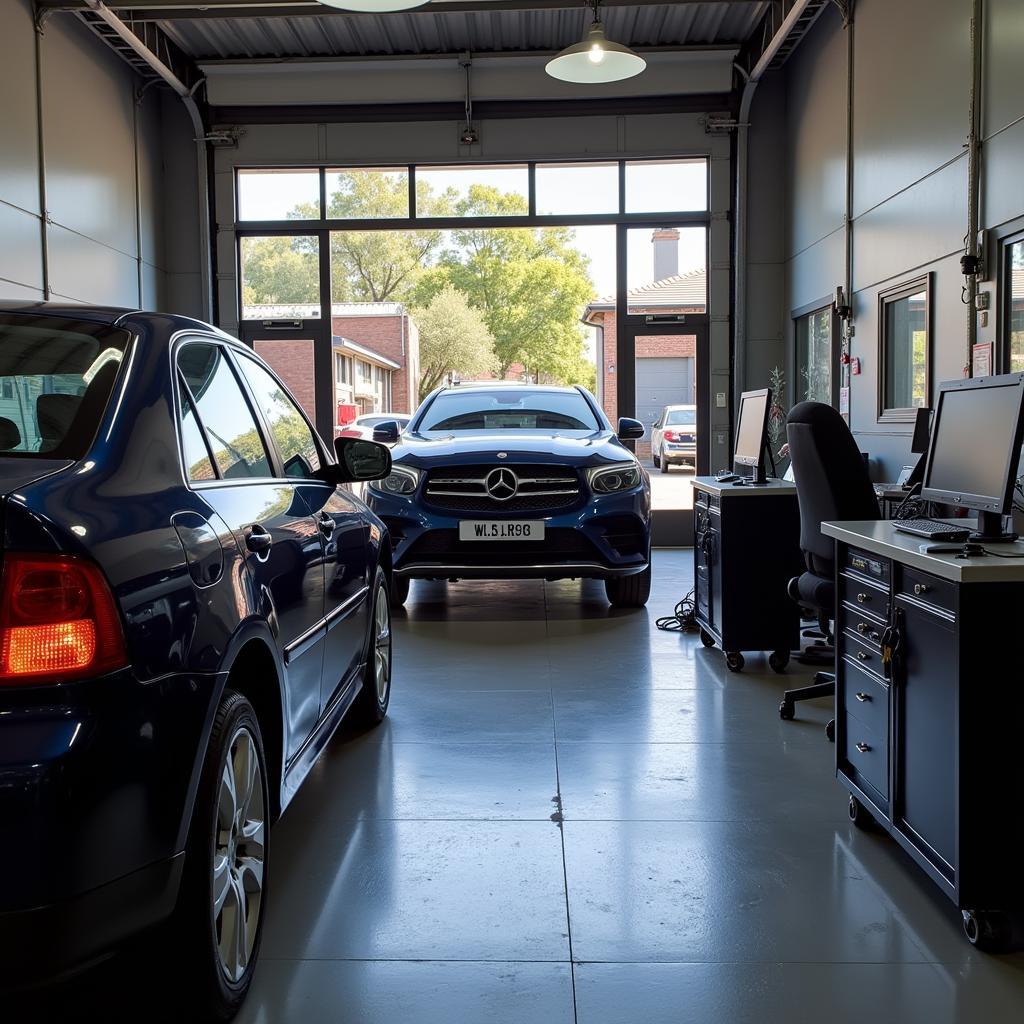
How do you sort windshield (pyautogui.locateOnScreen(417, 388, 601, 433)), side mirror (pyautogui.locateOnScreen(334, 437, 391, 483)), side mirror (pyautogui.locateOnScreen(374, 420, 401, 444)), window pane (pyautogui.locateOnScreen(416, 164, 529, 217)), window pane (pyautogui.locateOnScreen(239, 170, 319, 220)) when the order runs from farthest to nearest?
window pane (pyautogui.locateOnScreen(239, 170, 319, 220)), window pane (pyautogui.locateOnScreen(416, 164, 529, 217)), windshield (pyautogui.locateOnScreen(417, 388, 601, 433)), side mirror (pyautogui.locateOnScreen(374, 420, 401, 444)), side mirror (pyautogui.locateOnScreen(334, 437, 391, 483))

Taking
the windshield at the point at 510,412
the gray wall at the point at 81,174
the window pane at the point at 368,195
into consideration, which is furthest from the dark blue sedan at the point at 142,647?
the window pane at the point at 368,195

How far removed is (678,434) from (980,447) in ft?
27.5

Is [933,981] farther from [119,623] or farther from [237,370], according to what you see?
[237,370]

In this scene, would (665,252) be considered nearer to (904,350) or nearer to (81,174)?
(904,350)

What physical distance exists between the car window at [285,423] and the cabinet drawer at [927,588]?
164cm

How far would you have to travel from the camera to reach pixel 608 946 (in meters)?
2.34

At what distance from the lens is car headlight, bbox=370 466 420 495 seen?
637 centimetres

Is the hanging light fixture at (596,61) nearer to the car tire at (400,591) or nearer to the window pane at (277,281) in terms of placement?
the car tire at (400,591)

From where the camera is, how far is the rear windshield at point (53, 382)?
69.8 inches

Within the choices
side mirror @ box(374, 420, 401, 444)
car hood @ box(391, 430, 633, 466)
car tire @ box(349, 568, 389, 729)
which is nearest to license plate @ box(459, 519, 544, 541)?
car hood @ box(391, 430, 633, 466)

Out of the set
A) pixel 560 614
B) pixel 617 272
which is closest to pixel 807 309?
pixel 617 272

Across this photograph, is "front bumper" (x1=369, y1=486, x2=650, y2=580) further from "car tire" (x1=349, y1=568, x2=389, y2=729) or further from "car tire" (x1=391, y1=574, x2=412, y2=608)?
"car tire" (x1=349, y1=568, x2=389, y2=729)

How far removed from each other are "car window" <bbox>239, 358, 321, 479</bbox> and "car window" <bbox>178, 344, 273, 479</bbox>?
179mm

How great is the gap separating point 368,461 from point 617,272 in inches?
322
